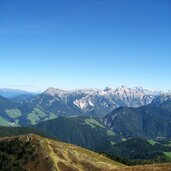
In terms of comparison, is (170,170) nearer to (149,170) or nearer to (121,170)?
(149,170)

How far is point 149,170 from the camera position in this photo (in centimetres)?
12825

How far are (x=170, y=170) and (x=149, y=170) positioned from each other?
7.55 m

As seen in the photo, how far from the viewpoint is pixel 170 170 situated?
128 m

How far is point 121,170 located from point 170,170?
18698 mm


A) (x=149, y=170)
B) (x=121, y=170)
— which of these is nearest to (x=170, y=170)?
(x=149, y=170)

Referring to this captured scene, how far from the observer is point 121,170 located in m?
124

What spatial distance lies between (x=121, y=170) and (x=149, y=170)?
11.6m
